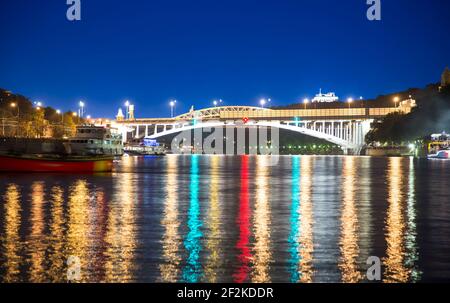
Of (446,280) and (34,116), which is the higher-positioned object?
(34,116)

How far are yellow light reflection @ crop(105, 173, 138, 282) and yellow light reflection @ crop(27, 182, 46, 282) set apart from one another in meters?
1.17

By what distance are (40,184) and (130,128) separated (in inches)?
5761

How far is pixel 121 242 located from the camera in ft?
51.8

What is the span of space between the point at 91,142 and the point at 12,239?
83934 mm

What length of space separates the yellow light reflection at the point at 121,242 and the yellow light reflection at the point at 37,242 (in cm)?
117

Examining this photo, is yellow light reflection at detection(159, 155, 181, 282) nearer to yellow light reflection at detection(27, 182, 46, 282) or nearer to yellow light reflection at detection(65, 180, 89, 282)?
yellow light reflection at detection(65, 180, 89, 282)

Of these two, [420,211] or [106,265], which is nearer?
[106,265]

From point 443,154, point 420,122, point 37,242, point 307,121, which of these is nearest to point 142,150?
point 307,121

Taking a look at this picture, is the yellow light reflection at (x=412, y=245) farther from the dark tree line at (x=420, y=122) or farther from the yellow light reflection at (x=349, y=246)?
the dark tree line at (x=420, y=122)

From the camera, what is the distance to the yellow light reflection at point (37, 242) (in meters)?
12.4

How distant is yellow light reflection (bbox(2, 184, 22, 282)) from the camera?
12398 mm

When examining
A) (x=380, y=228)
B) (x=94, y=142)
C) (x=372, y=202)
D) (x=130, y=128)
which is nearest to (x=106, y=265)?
(x=380, y=228)
